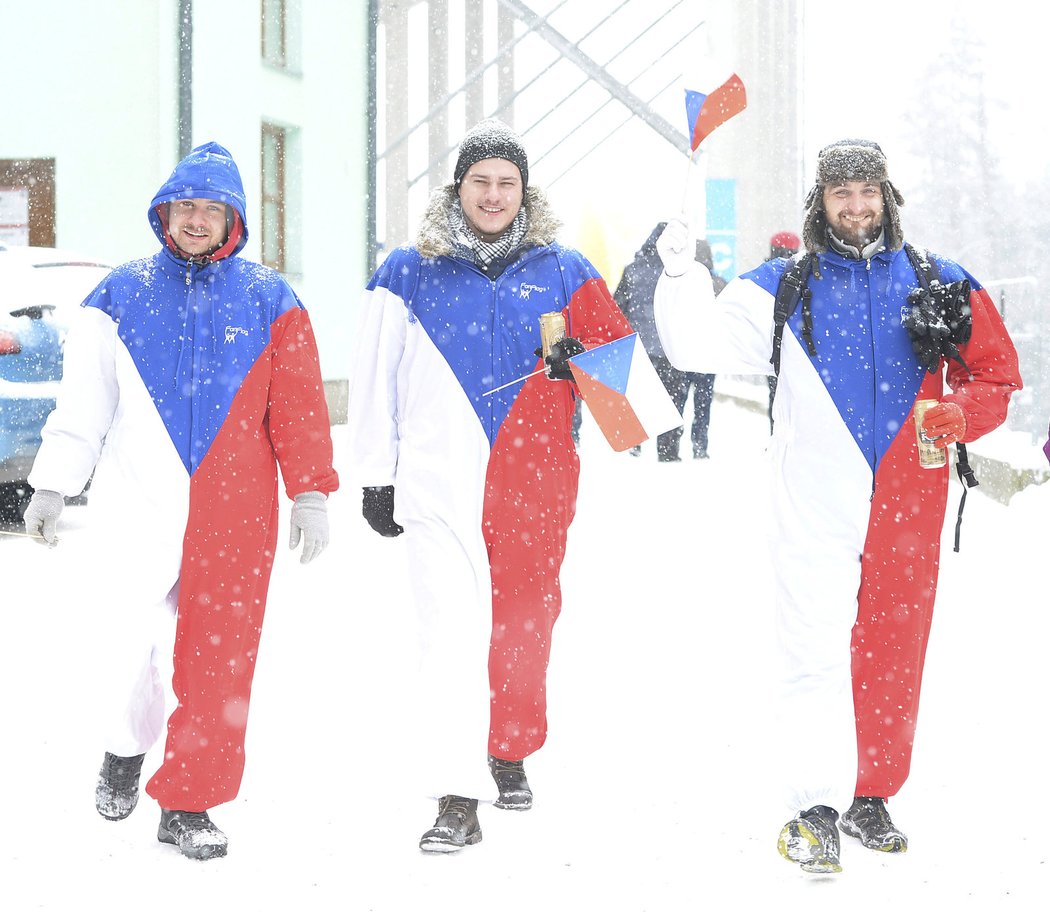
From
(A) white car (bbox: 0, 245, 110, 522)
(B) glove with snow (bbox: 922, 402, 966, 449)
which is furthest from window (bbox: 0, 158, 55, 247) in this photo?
(B) glove with snow (bbox: 922, 402, 966, 449)

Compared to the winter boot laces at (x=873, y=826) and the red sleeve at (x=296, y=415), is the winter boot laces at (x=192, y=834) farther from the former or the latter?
the winter boot laces at (x=873, y=826)

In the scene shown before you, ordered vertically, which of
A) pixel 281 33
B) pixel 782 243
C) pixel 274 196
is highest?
pixel 281 33

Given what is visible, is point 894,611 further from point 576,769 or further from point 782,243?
point 782,243

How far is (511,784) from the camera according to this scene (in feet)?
15.4

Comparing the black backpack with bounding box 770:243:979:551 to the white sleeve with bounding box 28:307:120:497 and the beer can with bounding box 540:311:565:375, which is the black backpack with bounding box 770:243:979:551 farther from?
the white sleeve with bounding box 28:307:120:497

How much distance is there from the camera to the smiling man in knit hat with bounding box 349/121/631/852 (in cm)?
456

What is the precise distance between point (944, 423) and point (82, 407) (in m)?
2.23

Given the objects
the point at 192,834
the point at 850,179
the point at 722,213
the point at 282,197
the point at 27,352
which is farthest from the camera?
the point at 722,213

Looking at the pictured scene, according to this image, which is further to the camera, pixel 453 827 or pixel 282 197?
pixel 282 197

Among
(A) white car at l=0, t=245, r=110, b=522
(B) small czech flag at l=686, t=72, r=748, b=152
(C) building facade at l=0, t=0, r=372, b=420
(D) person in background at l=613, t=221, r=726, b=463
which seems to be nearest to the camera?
(B) small czech flag at l=686, t=72, r=748, b=152

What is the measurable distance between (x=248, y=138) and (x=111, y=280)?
584 inches

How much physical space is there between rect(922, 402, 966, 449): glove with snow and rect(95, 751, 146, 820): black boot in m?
2.27

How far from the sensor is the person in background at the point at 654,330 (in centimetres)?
1402

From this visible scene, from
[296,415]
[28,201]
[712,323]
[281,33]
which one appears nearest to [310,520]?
[296,415]
